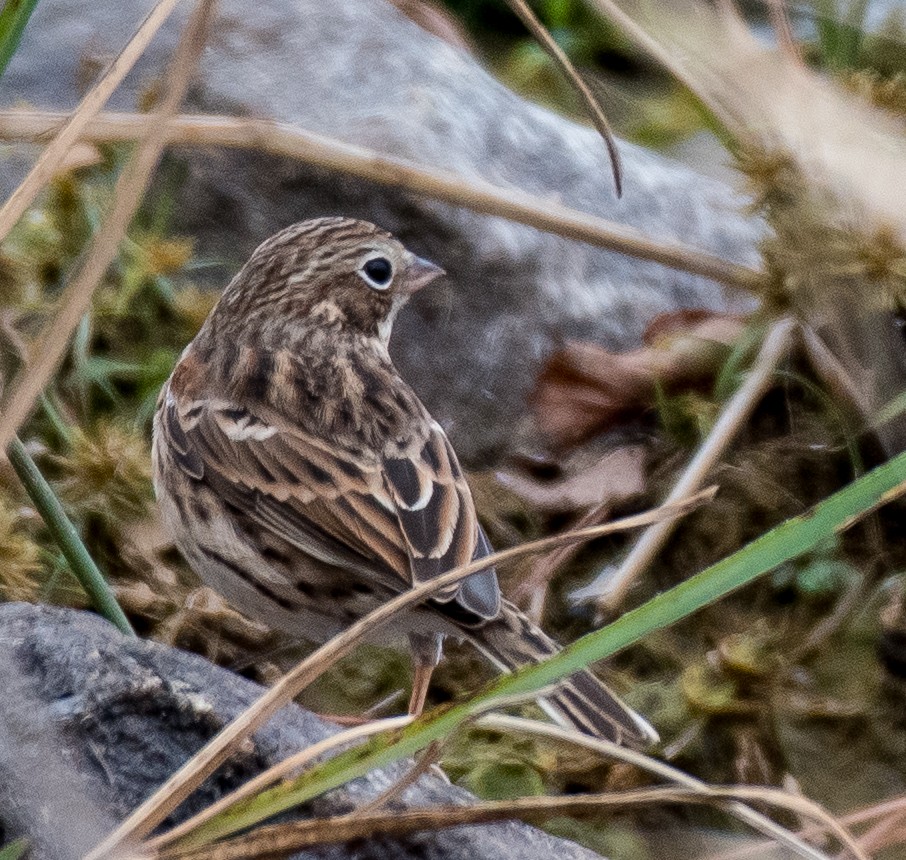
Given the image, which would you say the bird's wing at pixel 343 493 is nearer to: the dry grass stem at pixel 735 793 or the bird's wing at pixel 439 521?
the bird's wing at pixel 439 521

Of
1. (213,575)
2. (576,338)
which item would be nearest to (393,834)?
(213,575)

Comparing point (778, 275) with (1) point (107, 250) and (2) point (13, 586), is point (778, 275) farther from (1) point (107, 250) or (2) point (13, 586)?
(1) point (107, 250)

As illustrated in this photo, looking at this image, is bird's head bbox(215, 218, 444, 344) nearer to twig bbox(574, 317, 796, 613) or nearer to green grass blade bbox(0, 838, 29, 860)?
twig bbox(574, 317, 796, 613)

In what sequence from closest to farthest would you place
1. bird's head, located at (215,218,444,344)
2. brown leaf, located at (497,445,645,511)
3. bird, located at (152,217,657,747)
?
bird, located at (152,217,657,747)
bird's head, located at (215,218,444,344)
brown leaf, located at (497,445,645,511)

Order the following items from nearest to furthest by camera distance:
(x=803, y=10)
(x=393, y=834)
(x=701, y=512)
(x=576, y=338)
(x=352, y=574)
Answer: (x=393, y=834) < (x=352, y=574) < (x=701, y=512) < (x=576, y=338) < (x=803, y=10)

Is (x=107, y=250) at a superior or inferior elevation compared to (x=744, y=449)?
superior

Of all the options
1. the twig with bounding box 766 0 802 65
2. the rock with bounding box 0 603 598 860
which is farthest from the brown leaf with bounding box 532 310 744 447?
the rock with bounding box 0 603 598 860

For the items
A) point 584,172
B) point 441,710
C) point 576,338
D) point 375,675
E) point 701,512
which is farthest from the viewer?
point 584,172
